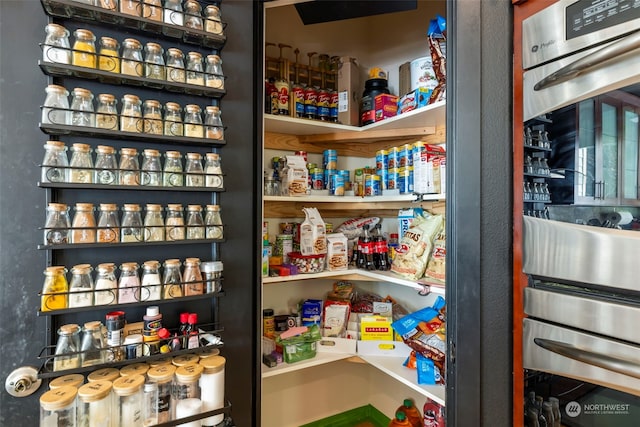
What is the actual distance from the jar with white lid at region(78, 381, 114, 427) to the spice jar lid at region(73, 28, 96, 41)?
2.95 ft

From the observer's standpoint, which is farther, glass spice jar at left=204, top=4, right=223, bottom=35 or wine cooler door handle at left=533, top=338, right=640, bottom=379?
glass spice jar at left=204, top=4, right=223, bottom=35

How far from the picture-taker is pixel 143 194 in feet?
3.03

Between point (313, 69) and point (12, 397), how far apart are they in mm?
1772

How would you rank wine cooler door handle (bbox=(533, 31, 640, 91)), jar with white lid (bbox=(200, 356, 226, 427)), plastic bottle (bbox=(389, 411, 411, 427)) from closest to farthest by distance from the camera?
wine cooler door handle (bbox=(533, 31, 640, 91)), jar with white lid (bbox=(200, 356, 226, 427)), plastic bottle (bbox=(389, 411, 411, 427))

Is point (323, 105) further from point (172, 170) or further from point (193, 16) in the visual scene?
point (172, 170)

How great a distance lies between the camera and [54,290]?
77 cm

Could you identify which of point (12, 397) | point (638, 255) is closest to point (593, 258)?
point (638, 255)

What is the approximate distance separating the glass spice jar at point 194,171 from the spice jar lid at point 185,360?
51 cm

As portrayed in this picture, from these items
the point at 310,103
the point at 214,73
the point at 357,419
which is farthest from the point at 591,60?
the point at 357,419

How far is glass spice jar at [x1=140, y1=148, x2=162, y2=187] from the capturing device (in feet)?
2.89

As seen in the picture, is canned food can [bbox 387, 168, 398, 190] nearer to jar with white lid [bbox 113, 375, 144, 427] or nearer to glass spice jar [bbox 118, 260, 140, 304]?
glass spice jar [bbox 118, 260, 140, 304]

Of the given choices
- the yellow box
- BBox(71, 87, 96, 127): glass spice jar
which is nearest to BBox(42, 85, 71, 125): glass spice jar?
BBox(71, 87, 96, 127): glass spice jar

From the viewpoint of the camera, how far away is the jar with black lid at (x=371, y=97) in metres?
1.67

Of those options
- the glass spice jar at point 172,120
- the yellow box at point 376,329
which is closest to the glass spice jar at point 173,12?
the glass spice jar at point 172,120
